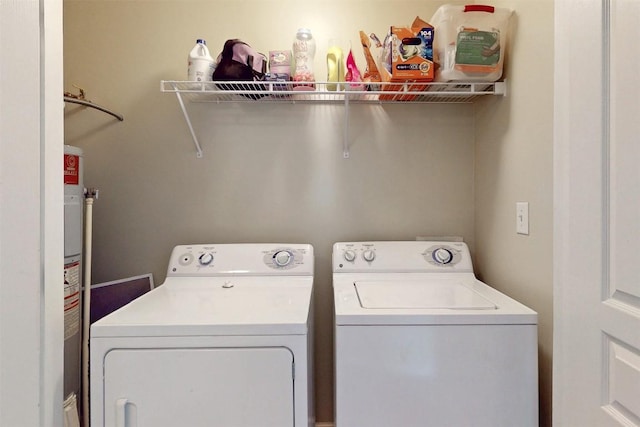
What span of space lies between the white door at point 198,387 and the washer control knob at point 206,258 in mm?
621

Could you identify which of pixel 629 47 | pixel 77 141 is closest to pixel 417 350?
pixel 629 47

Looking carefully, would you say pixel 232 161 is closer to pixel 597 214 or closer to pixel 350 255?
pixel 350 255

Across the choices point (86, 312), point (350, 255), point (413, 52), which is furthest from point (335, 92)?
point (86, 312)

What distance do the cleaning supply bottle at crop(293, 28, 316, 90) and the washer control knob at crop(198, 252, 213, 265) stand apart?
91cm

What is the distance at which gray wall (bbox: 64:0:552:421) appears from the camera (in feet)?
5.68

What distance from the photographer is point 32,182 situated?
2.33 feet

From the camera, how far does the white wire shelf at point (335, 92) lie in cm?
146

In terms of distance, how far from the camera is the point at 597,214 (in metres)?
0.77

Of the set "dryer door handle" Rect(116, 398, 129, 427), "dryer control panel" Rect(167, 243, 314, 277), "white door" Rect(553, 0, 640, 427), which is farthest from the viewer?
"dryer control panel" Rect(167, 243, 314, 277)

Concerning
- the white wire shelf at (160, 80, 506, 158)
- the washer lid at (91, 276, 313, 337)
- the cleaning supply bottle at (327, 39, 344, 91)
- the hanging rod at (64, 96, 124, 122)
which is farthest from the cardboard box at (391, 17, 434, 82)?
the hanging rod at (64, 96, 124, 122)

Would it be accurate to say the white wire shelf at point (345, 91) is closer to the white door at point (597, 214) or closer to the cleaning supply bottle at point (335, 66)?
the cleaning supply bottle at point (335, 66)

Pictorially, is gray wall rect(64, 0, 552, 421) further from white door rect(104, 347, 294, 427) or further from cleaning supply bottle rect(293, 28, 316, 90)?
white door rect(104, 347, 294, 427)

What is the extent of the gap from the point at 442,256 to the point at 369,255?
36cm

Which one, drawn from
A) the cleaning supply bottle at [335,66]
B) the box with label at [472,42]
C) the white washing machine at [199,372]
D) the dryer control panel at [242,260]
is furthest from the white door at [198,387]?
the box with label at [472,42]
